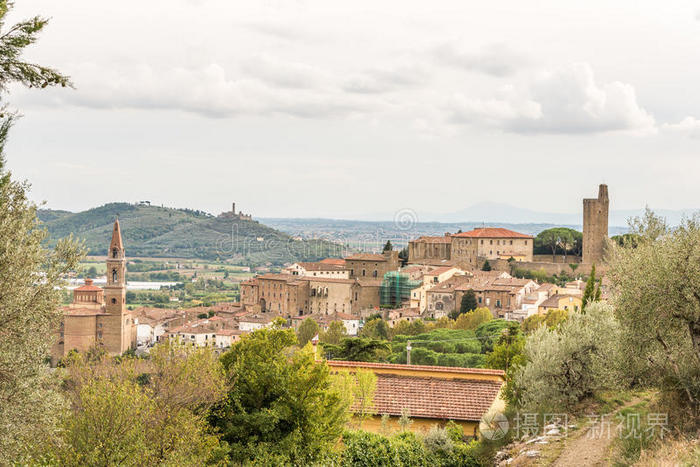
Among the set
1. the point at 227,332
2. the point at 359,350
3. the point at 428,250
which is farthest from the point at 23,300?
the point at 428,250

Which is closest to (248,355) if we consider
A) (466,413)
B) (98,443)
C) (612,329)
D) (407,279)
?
(98,443)

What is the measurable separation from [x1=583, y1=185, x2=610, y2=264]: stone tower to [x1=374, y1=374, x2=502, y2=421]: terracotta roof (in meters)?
45.2

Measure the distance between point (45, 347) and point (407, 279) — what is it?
47973 millimetres

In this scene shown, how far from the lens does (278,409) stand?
9.82 m

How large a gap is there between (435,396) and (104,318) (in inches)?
1797

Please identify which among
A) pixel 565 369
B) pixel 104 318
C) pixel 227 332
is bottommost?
pixel 227 332

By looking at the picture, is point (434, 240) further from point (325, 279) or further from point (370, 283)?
point (325, 279)

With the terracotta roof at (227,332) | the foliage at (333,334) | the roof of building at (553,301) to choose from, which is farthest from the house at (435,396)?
the terracotta roof at (227,332)

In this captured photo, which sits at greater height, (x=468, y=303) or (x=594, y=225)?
(x=594, y=225)

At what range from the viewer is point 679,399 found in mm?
8531

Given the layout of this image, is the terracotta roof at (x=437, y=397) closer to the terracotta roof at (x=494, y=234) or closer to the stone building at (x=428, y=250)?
the terracotta roof at (x=494, y=234)

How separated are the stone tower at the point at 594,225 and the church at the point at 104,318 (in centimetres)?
3777

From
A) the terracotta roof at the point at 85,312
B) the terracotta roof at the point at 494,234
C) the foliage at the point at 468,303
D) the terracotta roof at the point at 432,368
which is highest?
the terracotta roof at the point at 494,234

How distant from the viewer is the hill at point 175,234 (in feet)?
427
